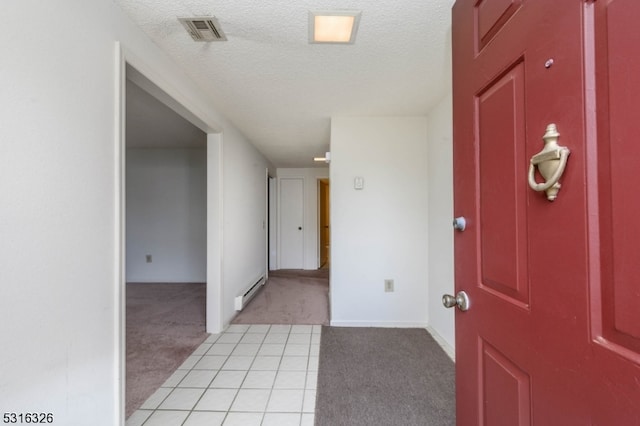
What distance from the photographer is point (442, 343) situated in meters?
2.29

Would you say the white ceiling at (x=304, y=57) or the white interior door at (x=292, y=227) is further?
the white interior door at (x=292, y=227)

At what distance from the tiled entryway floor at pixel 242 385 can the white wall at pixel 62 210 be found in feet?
1.31

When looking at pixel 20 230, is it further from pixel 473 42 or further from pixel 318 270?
pixel 318 270

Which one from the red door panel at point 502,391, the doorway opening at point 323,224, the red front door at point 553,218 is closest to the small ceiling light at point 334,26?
the red front door at point 553,218

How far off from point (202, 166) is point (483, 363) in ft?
14.6

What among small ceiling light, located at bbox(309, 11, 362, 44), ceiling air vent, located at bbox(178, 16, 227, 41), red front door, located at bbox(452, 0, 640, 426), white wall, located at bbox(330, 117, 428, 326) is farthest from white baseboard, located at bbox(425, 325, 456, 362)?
ceiling air vent, located at bbox(178, 16, 227, 41)

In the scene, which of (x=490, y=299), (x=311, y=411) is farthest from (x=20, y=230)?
(x=311, y=411)

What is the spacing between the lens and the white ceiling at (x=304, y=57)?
4.21ft

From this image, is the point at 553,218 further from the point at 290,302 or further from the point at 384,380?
the point at 290,302

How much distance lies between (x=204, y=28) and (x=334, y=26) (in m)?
0.67

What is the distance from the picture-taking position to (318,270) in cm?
544

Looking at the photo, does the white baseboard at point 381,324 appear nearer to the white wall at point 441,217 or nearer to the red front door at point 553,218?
the white wall at point 441,217

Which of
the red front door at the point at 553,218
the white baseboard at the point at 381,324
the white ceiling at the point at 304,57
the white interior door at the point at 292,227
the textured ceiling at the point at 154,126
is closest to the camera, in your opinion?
the red front door at the point at 553,218

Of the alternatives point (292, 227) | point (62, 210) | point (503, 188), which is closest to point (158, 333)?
point (62, 210)
